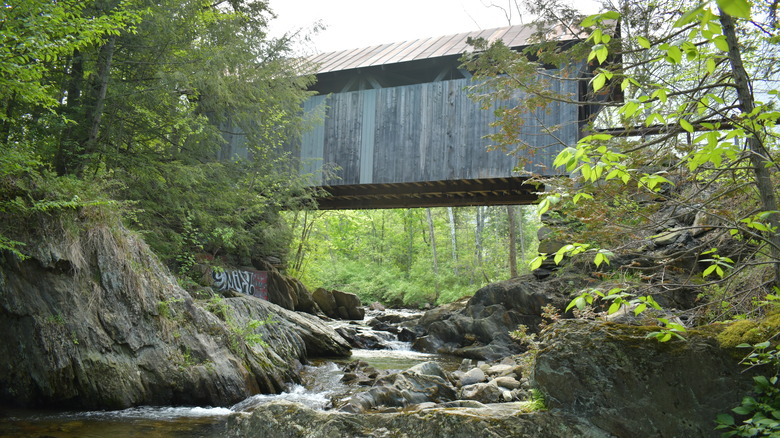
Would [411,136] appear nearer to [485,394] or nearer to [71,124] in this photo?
[71,124]

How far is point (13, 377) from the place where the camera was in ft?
16.1

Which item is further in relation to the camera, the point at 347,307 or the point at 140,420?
the point at 347,307

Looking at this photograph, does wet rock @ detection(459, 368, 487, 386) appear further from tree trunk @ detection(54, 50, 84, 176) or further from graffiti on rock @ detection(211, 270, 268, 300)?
tree trunk @ detection(54, 50, 84, 176)

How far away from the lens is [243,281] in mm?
12609

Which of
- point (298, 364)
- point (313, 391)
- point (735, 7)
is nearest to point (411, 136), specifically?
point (298, 364)

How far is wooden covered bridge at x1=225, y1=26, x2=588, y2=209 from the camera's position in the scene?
12141 mm

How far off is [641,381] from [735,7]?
87.1 inches

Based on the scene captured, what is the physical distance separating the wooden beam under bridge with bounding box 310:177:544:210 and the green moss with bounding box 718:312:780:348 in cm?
932

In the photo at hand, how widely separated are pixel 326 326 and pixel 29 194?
21.2 feet

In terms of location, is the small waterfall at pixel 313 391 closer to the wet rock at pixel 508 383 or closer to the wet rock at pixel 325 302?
the wet rock at pixel 508 383

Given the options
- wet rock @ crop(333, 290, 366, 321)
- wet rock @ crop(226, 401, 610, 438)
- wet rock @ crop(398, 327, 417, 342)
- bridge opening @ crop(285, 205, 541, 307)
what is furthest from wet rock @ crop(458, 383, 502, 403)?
bridge opening @ crop(285, 205, 541, 307)

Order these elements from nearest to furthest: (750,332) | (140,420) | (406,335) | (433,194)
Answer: (750,332)
(140,420)
(406,335)
(433,194)

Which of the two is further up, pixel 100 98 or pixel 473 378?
pixel 100 98

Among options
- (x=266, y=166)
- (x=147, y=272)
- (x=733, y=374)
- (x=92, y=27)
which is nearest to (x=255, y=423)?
(x=733, y=374)
